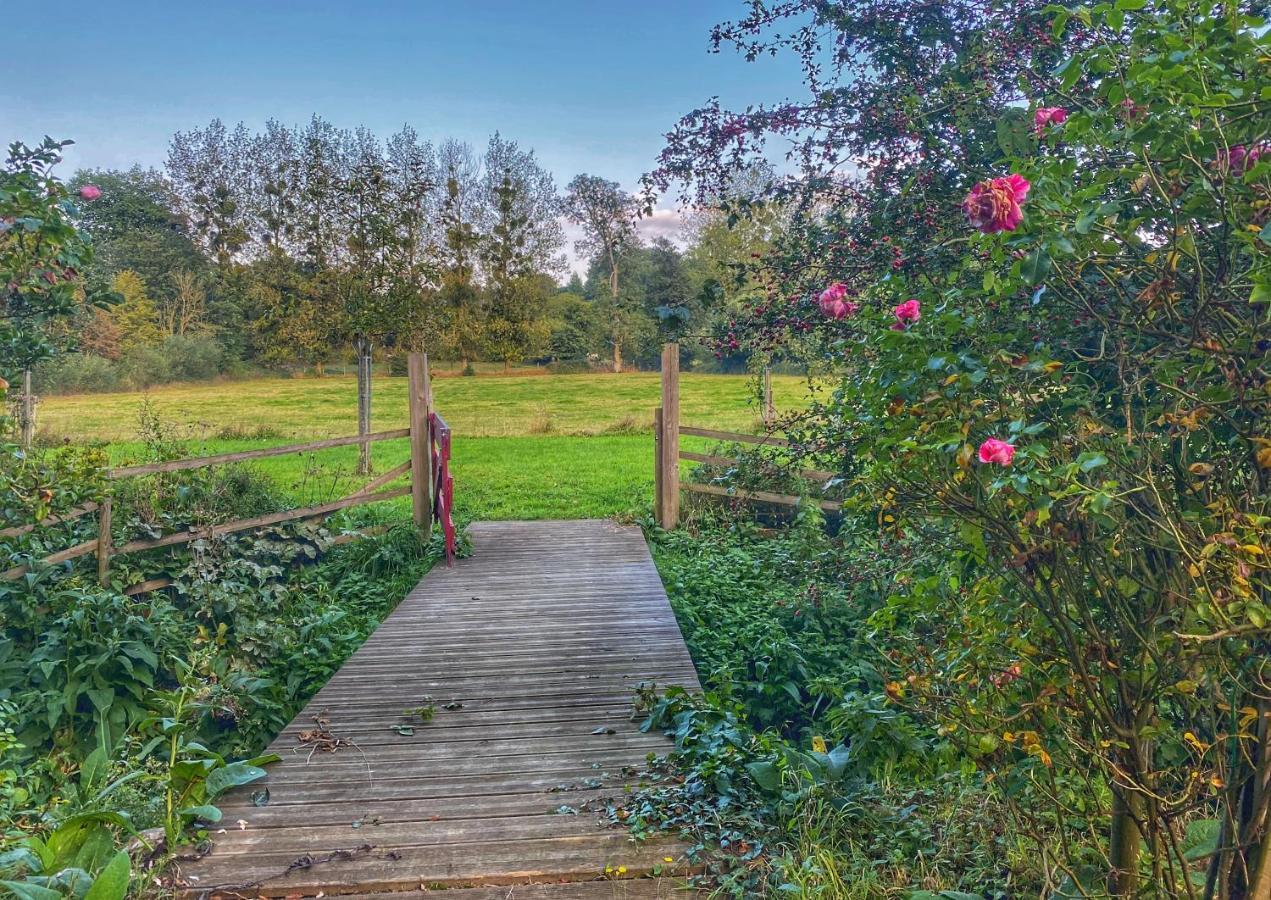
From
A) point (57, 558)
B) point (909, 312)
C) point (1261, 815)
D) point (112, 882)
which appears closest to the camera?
point (1261, 815)

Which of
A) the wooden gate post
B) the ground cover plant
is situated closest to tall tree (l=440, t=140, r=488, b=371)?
the wooden gate post

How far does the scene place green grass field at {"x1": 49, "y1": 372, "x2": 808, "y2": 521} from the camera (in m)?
9.05

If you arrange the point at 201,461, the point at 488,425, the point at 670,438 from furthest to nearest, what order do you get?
the point at 488,425, the point at 670,438, the point at 201,461

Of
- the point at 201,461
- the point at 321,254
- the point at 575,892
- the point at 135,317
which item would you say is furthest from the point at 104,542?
the point at 135,317

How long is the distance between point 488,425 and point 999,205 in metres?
15.1

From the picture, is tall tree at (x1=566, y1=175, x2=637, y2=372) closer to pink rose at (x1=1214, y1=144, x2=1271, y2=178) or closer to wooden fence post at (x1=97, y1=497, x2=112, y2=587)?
wooden fence post at (x1=97, y1=497, x2=112, y2=587)

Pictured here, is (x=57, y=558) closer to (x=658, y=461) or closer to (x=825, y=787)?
(x=825, y=787)

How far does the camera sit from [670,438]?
685 cm

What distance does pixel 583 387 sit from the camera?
1827cm

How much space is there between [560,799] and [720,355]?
6.70 ft

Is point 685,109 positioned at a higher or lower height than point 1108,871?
higher

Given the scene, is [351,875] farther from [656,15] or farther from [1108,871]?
[656,15]

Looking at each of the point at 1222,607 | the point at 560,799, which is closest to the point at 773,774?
the point at 560,799

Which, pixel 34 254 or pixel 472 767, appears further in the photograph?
pixel 34 254
